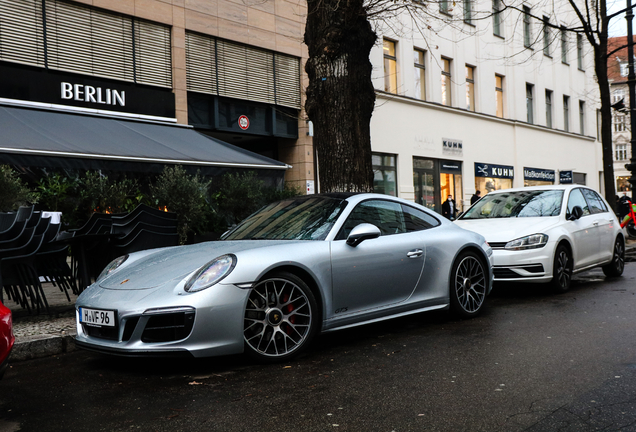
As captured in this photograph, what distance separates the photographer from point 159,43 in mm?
15773

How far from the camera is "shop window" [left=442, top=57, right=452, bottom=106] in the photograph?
2588 cm

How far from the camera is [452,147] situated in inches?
1019

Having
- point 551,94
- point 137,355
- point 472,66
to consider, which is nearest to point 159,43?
point 137,355

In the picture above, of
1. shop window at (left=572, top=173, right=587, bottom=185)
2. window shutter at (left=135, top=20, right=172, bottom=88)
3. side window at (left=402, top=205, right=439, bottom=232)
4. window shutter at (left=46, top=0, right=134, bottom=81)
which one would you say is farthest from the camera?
shop window at (left=572, top=173, right=587, bottom=185)

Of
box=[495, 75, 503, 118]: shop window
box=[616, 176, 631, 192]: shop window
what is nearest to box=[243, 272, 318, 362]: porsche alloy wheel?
box=[495, 75, 503, 118]: shop window

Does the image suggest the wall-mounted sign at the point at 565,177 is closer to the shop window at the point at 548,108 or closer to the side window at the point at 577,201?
the shop window at the point at 548,108

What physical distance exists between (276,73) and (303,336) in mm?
14614

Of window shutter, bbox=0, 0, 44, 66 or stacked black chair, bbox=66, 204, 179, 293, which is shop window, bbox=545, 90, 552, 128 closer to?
window shutter, bbox=0, 0, 44, 66

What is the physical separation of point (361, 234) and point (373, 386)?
4.91ft

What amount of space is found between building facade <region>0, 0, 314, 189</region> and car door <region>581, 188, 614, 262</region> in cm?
687

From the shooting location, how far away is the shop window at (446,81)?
84.9 feet

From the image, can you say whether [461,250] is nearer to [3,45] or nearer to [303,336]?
[303,336]

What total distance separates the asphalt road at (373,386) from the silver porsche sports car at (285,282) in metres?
0.26

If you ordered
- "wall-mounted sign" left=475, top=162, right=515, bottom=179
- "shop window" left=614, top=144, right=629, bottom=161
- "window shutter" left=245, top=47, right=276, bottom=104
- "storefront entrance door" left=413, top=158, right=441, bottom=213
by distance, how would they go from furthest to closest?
"shop window" left=614, top=144, right=629, bottom=161, "wall-mounted sign" left=475, top=162, right=515, bottom=179, "storefront entrance door" left=413, top=158, right=441, bottom=213, "window shutter" left=245, top=47, right=276, bottom=104
